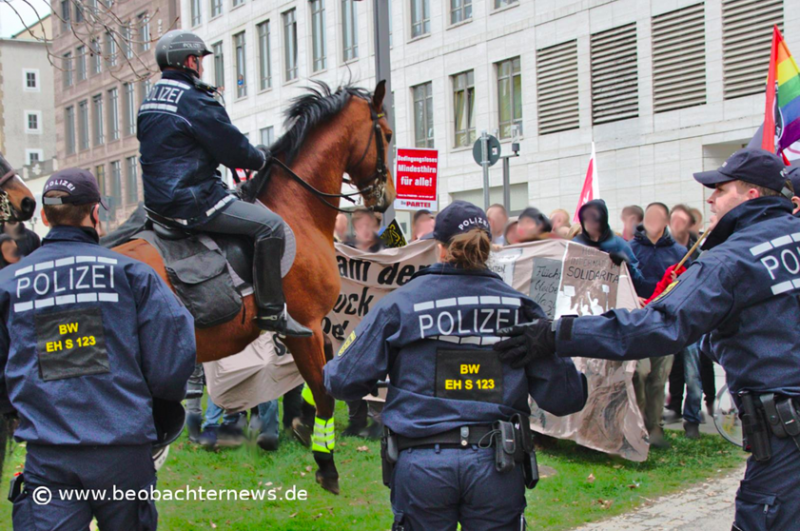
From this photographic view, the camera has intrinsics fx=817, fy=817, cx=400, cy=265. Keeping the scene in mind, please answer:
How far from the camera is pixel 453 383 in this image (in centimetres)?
345

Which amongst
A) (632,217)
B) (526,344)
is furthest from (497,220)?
(526,344)

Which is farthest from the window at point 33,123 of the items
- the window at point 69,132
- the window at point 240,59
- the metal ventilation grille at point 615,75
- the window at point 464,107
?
the metal ventilation grille at point 615,75

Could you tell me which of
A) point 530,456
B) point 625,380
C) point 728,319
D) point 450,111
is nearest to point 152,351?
point 530,456

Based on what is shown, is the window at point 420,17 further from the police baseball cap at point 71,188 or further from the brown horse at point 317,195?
the police baseball cap at point 71,188

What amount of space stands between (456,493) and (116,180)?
47361 mm

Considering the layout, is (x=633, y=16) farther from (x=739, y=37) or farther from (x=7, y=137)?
(x=7, y=137)

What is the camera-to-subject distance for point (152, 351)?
3.55m

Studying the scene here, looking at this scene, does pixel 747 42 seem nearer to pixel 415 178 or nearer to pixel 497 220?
pixel 415 178

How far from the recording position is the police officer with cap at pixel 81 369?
3338 mm

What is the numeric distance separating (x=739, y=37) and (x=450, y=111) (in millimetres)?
10395

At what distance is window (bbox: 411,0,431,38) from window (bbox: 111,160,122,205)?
23.7 meters

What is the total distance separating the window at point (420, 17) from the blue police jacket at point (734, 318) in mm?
26873

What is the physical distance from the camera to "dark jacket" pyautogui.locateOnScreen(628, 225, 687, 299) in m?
8.43

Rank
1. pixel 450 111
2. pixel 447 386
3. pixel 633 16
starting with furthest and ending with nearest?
pixel 450 111 → pixel 633 16 → pixel 447 386
